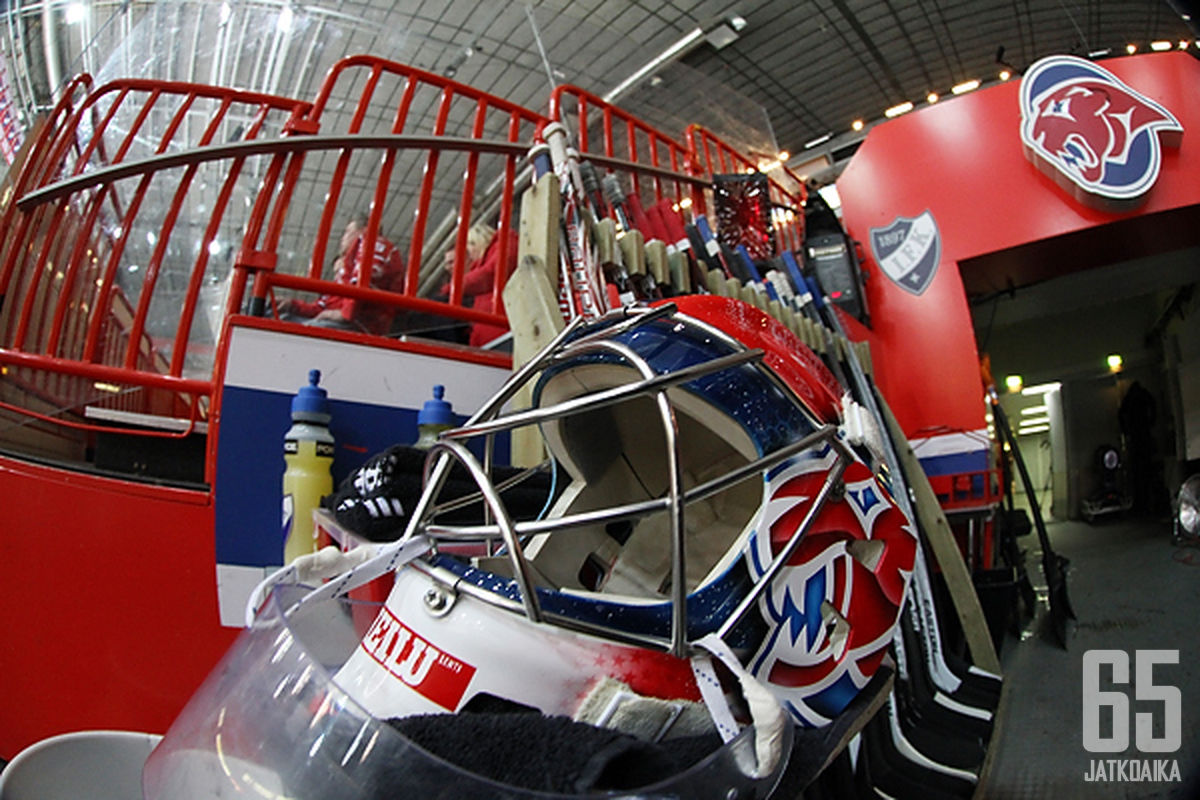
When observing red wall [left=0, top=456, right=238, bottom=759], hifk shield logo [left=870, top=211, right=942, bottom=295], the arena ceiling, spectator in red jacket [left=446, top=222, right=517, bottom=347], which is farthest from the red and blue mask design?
hifk shield logo [left=870, top=211, right=942, bottom=295]

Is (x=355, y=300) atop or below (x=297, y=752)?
atop

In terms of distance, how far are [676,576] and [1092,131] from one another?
187cm

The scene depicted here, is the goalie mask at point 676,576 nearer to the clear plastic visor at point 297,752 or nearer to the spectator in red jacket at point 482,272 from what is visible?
the clear plastic visor at point 297,752

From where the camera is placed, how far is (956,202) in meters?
1.94

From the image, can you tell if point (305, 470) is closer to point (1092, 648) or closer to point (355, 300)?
point (355, 300)

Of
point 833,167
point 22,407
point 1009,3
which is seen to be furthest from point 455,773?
point 833,167

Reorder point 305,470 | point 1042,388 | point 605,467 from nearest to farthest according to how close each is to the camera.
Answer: point 605,467 < point 305,470 < point 1042,388

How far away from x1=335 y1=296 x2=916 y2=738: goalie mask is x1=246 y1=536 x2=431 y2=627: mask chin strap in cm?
1

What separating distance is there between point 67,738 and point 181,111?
192 cm

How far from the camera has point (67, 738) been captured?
0.58m

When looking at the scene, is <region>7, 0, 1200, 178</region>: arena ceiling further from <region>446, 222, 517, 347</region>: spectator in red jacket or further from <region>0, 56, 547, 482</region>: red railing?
<region>446, 222, 517, 347</region>: spectator in red jacket

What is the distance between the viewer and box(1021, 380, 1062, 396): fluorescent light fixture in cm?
157

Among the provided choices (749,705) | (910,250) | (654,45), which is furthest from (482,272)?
(749,705)

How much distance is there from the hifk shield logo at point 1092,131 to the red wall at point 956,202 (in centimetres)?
2
